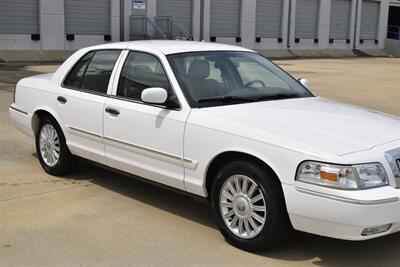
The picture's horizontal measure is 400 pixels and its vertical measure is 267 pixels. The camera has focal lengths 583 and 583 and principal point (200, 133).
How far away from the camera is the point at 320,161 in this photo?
4.09m

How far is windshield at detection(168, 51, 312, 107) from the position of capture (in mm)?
5168

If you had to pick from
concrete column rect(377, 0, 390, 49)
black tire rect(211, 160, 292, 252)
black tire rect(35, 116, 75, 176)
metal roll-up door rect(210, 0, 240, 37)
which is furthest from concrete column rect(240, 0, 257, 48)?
black tire rect(211, 160, 292, 252)

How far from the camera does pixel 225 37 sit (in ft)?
128

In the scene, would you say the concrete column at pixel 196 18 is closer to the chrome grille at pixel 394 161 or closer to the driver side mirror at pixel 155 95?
the driver side mirror at pixel 155 95

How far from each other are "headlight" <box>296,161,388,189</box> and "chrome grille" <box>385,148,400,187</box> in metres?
0.10

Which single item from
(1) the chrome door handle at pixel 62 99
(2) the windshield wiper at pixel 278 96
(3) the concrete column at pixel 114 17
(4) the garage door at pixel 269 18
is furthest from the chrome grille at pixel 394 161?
(4) the garage door at pixel 269 18

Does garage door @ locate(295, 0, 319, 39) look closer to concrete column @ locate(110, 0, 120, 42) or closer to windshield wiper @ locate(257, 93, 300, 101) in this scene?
concrete column @ locate(110, 0, 120, 42)

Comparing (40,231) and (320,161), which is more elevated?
(320,161)

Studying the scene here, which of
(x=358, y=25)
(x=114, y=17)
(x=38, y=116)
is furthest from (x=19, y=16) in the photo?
(x=358, y=25)

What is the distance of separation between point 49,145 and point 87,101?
0.98m

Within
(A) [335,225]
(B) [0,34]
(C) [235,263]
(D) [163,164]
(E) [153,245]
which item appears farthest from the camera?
(B) [0,34]

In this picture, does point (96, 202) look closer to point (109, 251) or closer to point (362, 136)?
point (109, 251)

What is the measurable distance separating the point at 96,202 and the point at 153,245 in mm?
1287

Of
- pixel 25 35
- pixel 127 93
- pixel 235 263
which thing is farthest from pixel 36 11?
pixel 235 263
